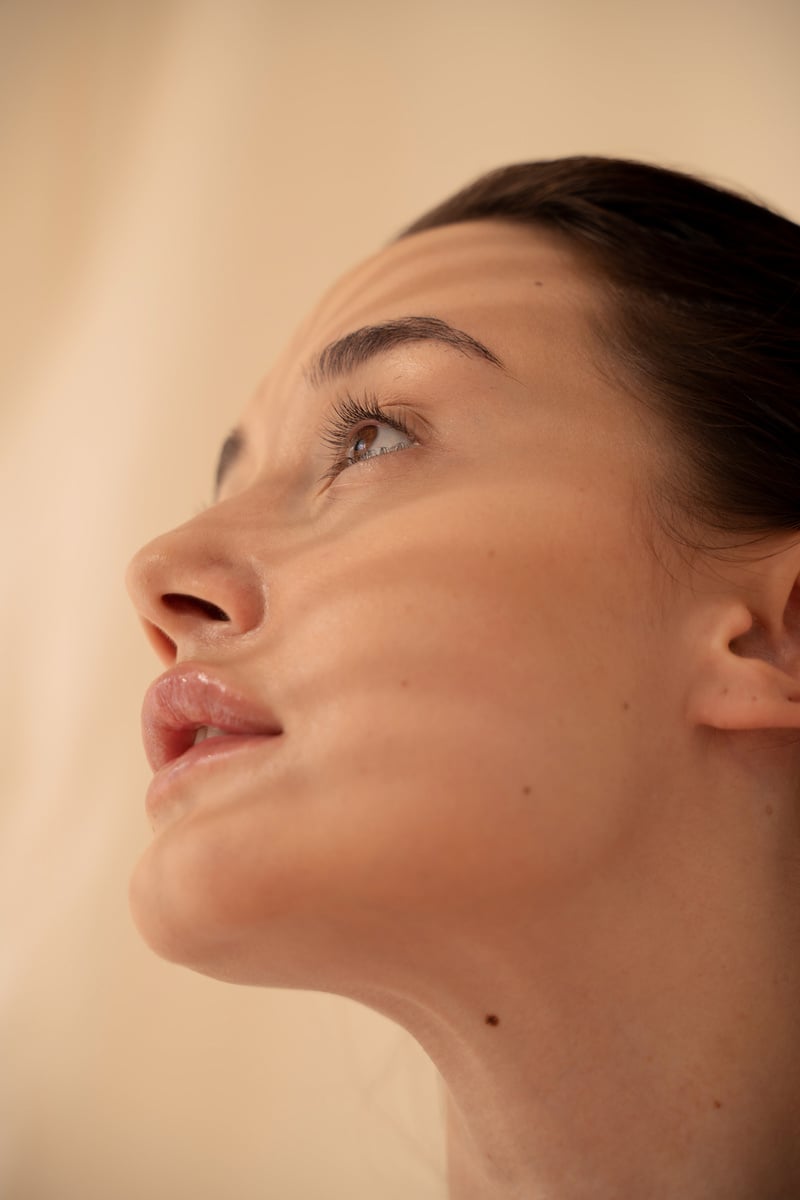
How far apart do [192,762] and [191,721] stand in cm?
4

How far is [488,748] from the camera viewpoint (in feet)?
2.38

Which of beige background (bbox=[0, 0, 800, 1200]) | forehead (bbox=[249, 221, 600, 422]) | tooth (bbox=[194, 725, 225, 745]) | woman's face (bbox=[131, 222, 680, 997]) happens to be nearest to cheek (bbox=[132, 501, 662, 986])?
woman's face (bbox=[131, 222, 680, 997])

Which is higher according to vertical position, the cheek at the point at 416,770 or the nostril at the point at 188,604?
the nostril at the point at 188,604

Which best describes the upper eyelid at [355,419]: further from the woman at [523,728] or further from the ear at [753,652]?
the ear at [753,652]

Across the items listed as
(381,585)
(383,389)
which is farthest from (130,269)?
(381,585)

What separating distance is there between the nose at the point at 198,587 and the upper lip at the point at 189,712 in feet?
0.11

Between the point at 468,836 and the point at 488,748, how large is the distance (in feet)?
0.20

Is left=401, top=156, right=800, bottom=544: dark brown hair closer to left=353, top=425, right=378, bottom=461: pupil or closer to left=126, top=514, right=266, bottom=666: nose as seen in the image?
left=353, top=425, right=378, bottom=461: pupil

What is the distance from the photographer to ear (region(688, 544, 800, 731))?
803mm

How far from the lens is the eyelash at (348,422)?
891mm

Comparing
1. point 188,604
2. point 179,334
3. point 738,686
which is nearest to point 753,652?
point 738,686

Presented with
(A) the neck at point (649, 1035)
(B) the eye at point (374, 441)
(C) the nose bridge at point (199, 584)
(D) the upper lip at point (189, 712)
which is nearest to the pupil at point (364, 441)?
(B) the eye at point (374, 441)

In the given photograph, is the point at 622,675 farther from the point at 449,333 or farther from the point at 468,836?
the point at 449,333

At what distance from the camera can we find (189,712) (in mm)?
829
